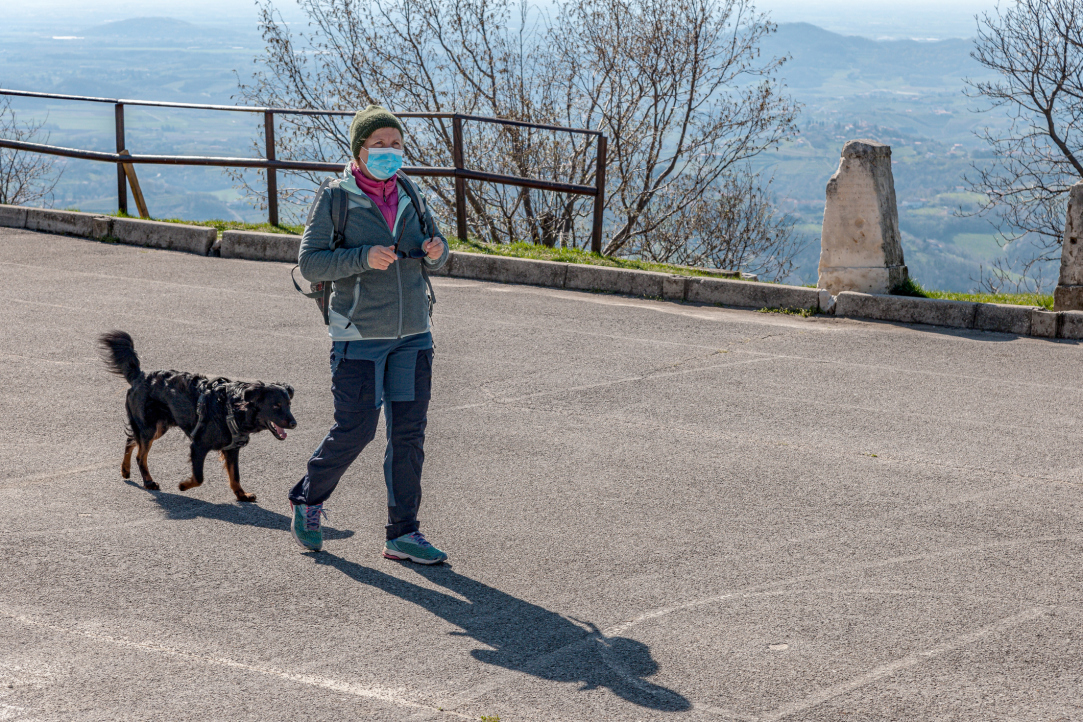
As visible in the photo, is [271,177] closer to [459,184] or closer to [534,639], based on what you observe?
[459,184]

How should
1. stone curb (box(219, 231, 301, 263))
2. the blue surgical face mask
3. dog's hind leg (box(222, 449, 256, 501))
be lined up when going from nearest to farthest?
the blue surgical face mask < dog's hind leg (box(222, 449, 256, 501)) < stone curb (box(219, 231, 301, 263))

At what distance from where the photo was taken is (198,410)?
523 centimetres

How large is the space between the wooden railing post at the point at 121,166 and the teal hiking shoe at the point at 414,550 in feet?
37.3

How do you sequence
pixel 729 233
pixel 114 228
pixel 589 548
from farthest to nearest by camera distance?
pixel 729 233 < pixel 114 228 < pixel 589 548

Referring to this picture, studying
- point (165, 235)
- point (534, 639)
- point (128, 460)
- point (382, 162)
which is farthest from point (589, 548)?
point (165, 235)

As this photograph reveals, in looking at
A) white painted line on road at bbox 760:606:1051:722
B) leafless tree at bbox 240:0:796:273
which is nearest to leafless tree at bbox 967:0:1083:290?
leafless tree at bbox 240:0:796:273

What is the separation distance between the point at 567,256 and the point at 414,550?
7.89m

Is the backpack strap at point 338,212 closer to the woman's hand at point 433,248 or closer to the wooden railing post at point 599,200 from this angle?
the woman's hand at point 433,248

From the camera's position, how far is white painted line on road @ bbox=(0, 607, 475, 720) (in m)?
3.52

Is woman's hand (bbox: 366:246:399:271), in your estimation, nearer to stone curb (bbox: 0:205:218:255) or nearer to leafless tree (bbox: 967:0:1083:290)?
stone curb (bbox: 0:205:218:255)

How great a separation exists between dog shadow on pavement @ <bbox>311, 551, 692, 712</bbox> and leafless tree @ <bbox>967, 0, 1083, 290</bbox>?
19702mm

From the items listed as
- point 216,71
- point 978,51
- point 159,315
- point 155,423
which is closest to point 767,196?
point 978,51

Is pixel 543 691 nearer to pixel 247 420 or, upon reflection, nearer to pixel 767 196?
pixel 247 420

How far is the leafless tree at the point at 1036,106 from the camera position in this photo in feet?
71.7
